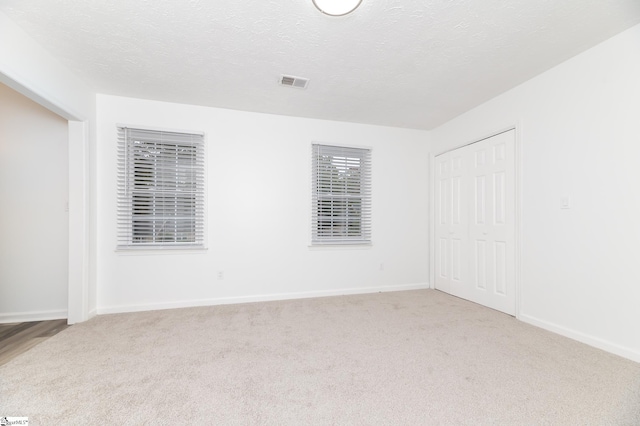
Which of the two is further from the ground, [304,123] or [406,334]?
[304,123]

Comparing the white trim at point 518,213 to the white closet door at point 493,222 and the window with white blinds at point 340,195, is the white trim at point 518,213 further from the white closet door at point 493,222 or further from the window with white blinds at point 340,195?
the window with white blinds at point 340,195

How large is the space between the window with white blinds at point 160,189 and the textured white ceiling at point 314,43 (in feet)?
1.85

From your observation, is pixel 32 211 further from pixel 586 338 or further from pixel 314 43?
pixel 586 338

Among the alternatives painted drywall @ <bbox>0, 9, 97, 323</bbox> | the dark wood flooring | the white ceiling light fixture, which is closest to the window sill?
painted drywall @ <bbox>0, 9, 97, 323</bbox>

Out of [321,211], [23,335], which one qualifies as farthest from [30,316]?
[321,211]

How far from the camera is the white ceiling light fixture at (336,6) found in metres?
1.80

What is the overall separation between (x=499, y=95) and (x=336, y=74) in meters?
2.04

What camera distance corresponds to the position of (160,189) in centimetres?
340

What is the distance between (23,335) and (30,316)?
1.81 feet

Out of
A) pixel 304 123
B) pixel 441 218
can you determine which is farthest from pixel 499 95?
pixel 304 123

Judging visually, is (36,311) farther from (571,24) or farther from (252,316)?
(571,24)

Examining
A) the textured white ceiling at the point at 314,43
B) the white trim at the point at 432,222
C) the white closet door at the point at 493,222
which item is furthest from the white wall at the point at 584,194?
the white trim at the point at 432,222

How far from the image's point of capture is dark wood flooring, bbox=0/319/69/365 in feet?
7.73

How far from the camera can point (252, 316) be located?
3143 mm
